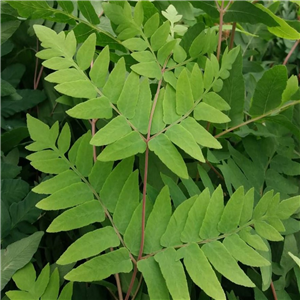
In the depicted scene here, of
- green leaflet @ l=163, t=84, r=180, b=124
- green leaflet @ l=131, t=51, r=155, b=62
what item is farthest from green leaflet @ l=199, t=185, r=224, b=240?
green leaflet @ l=131, t=51, r=155, b=62

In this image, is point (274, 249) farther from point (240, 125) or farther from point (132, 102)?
point (132, 102)

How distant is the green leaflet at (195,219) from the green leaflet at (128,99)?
13cm

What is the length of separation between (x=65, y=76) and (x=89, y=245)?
0.66 feet

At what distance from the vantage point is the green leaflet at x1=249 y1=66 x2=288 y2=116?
0.52 m

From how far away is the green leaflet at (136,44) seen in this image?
50cm

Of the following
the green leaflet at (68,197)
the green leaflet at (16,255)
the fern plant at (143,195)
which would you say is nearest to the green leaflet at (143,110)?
the fern plant at (143,195)

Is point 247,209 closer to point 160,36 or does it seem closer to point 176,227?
point 176,227

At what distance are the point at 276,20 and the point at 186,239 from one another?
367mm

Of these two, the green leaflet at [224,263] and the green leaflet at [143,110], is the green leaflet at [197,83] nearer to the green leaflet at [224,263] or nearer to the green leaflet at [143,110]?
the green leaflet at [143,110]

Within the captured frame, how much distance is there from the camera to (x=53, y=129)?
0.48m

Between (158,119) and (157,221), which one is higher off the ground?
(158,119)

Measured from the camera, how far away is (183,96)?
45cm

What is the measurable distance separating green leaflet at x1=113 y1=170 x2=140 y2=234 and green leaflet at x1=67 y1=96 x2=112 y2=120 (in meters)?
0.08

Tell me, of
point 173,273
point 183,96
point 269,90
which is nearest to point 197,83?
point 183,96
